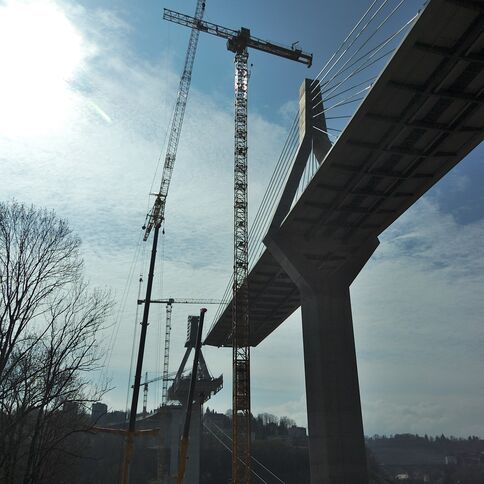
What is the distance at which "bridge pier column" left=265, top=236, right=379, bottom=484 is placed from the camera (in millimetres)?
27016

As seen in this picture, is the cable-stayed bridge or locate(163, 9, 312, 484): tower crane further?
locate(163, 9, 312, 484): tower crane

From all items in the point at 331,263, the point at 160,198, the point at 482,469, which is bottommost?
the point at 482,469

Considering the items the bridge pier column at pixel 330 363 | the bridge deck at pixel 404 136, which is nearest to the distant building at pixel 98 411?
the bridge pier column at pixel 330 363

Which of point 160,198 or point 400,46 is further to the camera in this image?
point 160,198

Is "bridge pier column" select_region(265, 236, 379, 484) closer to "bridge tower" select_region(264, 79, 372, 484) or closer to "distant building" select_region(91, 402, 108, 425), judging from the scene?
"bridge tower" select_region(264, 79, 372, 484)

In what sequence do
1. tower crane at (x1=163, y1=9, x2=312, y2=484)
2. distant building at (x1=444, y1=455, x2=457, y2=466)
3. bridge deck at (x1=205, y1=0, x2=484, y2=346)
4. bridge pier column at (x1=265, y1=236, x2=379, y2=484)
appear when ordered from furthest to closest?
distant building at (x1=444, y1=455, x2=457, y2=466) < tower crane at (x1=163, y1=9, x2=312, y2=484) < bridge pier column at (x1=265, y1=236, x2=379, y2=484) < bridge deck at (x1=205, y1=0, x2=484, y2=346)

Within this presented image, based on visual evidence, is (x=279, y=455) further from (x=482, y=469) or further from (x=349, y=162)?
(x=349, y=162)

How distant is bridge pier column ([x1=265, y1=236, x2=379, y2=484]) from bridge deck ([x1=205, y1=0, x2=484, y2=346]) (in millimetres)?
1430

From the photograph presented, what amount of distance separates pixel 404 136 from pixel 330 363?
43.6ft

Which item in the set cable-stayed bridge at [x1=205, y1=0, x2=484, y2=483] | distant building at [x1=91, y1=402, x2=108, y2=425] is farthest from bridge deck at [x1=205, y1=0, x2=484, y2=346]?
distant building at [x1=91, y1=402, x2=108, y2=425]

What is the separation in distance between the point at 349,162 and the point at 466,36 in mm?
8200

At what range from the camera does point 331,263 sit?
33375 millimetres

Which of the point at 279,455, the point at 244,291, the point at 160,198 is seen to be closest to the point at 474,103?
the point at 244,291

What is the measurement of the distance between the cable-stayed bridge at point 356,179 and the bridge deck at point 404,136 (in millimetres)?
48
